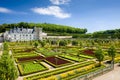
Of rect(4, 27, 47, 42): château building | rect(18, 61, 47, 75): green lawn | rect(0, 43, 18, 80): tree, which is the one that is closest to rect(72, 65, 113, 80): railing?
rect(18, 61, 47, 75): green lawn

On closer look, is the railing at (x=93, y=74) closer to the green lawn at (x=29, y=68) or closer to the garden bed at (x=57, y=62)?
the green lawn at (x=29, y=68)

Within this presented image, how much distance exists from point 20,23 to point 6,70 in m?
120

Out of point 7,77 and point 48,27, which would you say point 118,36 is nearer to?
point 48,27

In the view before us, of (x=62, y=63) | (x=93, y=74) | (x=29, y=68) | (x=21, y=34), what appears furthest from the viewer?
(x=21, y=34)

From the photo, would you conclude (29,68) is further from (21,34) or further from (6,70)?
(21,34)

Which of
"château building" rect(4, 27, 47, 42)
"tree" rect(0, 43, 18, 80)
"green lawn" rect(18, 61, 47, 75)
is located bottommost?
"green lawn" rect(18, 61, 47, 75)

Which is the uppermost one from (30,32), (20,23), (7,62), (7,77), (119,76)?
(20,23)

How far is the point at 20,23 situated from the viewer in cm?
12862

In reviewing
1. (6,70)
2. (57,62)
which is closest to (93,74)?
(57,62)

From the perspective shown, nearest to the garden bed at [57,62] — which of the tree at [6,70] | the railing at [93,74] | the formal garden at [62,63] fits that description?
the formal garden at [62,63]

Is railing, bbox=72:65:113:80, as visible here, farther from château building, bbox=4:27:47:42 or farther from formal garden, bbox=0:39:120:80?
château building, bbox=4:27:47:42

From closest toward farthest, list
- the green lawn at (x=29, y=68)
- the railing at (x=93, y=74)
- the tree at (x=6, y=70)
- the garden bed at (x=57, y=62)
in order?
the tree at (x=6, y=70) → the railing at (x=93, y=74) → the green lawn at (x=29, y=68) → the garden bed at (x=57, y=62)

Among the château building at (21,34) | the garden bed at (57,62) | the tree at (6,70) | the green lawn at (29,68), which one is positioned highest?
the château building at (21,34)

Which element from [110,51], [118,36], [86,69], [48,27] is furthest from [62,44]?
[48,27]
